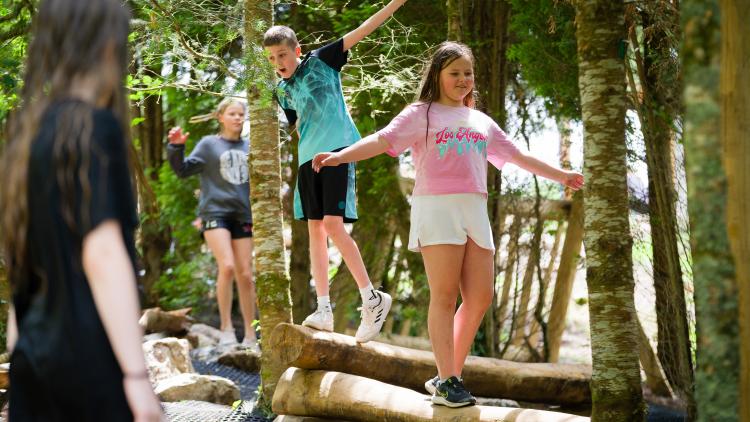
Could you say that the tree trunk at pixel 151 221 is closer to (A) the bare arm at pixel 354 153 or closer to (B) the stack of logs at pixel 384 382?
(B) the stack of logs at pixel 384 382

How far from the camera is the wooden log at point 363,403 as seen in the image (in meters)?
4.65

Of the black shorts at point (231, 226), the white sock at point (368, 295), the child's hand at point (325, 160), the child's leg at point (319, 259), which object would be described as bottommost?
the white sock at point (368, 295)

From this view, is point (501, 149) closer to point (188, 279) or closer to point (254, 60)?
point (254, 60)

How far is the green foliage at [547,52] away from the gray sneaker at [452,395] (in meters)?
3.49

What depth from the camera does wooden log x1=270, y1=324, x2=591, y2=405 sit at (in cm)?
555

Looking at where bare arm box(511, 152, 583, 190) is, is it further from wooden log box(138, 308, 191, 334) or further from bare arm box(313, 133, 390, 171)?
wooden log box(138, 308, 191, 334)

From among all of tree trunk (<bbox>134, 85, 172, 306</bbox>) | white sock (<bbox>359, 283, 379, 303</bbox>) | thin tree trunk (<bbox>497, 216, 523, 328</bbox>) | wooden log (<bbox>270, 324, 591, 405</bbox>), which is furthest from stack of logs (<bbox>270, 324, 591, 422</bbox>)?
tree trunk (<bbox>134, 85, 172, 306</bbox>)

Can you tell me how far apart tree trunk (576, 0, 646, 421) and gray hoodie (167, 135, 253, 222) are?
4.73 m

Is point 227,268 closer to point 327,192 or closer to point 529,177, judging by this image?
point 529,177

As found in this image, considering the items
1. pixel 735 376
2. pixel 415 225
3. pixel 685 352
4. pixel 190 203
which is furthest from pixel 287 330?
pixel 190 203

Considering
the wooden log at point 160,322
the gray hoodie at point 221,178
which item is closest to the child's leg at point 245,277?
the gray hoodie at point 221,178

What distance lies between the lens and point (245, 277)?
8.68 metres

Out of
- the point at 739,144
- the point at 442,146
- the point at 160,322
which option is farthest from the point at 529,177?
the point at 739,144

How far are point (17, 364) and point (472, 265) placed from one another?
3.19 metres
